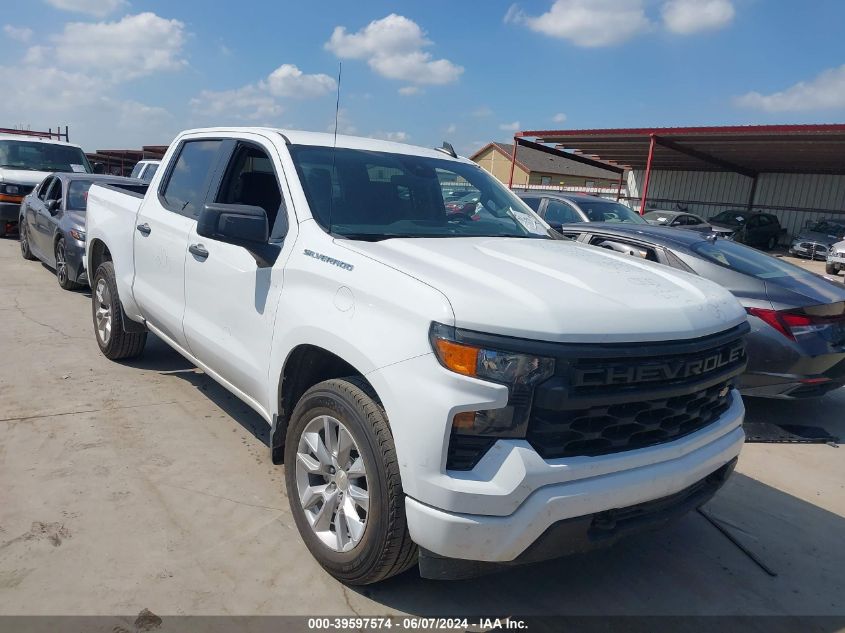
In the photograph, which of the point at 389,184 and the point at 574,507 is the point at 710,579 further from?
the point at 389,184

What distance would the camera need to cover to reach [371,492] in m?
2.39

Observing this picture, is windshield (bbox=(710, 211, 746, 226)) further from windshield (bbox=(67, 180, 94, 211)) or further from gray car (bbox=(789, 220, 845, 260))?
windshield (bbox=(67, 180, 94, 211))


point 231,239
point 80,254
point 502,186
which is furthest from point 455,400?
point 80,254

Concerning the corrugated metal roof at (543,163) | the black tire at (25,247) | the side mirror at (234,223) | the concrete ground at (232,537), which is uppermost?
the corrugated metal roof at (543,163)

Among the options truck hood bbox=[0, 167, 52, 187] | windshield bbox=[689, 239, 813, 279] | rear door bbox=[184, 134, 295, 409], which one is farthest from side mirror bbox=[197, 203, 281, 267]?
truck hood bbox=[0, 167, 52, 187]

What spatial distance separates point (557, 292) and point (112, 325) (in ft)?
13.7

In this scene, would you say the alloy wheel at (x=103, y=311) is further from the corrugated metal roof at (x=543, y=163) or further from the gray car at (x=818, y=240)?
the corrugated metal roof at (x=543, y=163)

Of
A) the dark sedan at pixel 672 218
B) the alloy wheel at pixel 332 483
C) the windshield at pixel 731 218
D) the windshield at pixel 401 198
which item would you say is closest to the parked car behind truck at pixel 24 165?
the windshield at pixel 401 198

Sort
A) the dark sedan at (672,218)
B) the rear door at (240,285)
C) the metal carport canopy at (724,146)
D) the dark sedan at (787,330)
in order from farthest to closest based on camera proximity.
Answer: the metal carport canopy at (724,146) < the dark sedan at (672,218) < the dark sedan at (787,330) < the rear door at (240,285)

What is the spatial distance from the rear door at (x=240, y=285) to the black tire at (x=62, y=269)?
5.27 metres

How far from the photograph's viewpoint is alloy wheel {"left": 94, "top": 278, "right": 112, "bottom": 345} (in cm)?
528

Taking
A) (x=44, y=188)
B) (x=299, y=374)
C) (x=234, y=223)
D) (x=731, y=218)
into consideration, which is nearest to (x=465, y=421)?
(x=299, y=374)

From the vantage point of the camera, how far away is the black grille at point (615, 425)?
2219 mm

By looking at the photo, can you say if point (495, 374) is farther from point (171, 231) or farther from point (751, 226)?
point (751, 226)
